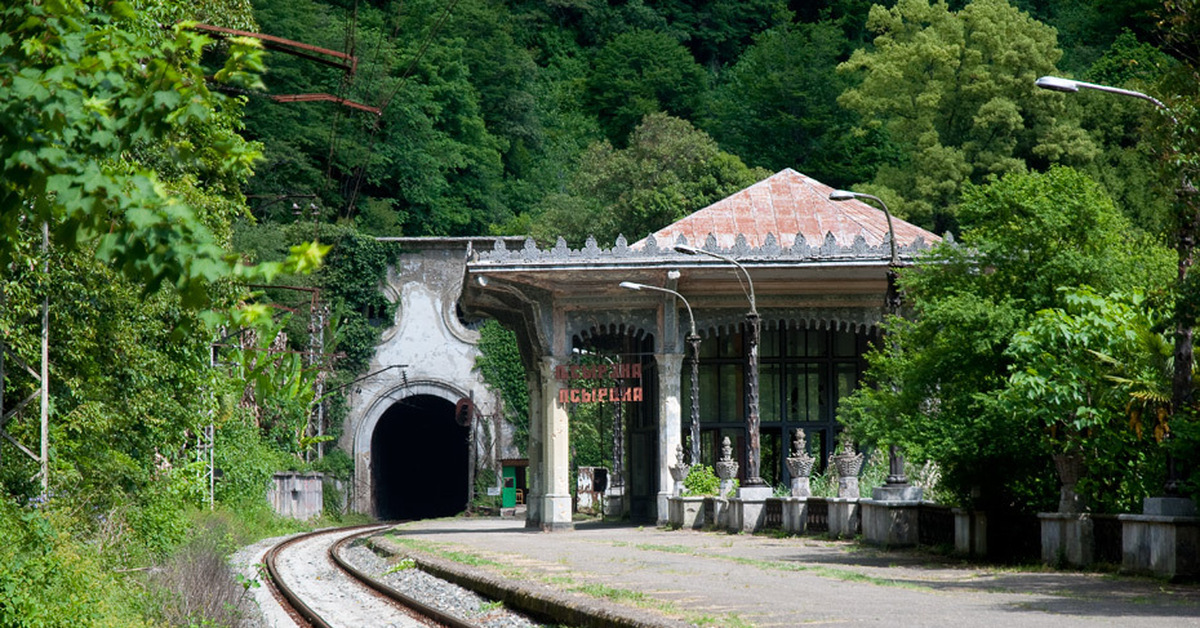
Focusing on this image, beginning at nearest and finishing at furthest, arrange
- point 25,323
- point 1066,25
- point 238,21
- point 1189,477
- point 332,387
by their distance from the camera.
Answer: point 1189,477, point 25,323, point 238,21, point 332,387, point 1066,25

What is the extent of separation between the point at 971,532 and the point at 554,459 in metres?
18.1

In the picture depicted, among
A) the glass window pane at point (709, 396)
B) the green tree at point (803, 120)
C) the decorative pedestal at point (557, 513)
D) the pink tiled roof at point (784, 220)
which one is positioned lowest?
the decorative pedestal at point (557, 513)

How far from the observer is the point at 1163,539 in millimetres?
15570

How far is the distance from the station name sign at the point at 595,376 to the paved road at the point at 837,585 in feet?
30.3

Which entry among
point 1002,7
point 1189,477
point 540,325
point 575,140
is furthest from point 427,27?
point 1189,477

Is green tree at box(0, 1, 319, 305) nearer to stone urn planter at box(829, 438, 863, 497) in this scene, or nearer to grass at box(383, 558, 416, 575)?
Result: grass at box(383, 558, 416, 575)

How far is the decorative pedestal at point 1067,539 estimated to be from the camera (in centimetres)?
1741

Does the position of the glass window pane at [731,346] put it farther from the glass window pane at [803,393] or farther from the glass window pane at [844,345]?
the glass window pane at [844,345]

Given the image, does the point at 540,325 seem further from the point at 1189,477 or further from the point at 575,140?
→ the point at 575,140

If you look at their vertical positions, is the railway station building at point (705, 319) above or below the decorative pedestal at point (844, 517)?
above

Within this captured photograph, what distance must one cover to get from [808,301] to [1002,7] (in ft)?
85.7

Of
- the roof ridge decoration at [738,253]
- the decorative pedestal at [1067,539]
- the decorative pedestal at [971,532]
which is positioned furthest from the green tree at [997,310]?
the roof ridge decoration at [738,253]

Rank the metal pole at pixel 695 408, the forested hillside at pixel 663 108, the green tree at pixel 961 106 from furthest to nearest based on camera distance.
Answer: the forested hillside at pixel 663 108
the green tree at pixel 961 106
the metal pole at pixel 695 408

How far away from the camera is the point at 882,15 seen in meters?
63.3
